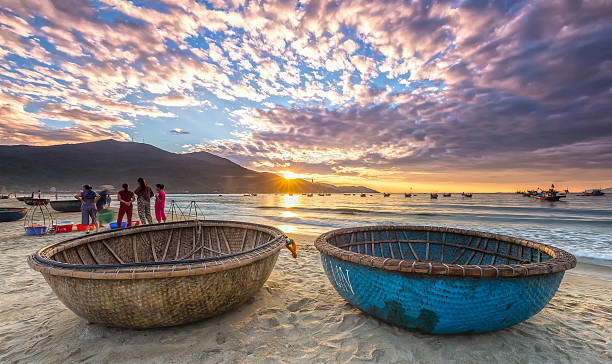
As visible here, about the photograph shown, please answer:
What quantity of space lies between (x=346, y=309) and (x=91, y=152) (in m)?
248

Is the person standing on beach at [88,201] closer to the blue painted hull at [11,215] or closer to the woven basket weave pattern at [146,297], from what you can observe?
the blue painted hull at [11,215]

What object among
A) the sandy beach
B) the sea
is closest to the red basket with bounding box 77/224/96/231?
the sea

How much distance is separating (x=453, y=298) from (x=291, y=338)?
2.01 metres

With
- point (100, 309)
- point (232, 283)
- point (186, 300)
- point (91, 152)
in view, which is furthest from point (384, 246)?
point (91, 152)

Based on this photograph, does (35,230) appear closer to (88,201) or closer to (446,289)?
(88,201)

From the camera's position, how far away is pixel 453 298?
103 inches

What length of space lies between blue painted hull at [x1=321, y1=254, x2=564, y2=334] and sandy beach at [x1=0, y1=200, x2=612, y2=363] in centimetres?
29

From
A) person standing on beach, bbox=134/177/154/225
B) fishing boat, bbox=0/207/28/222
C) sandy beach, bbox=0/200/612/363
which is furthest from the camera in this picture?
fishing boat, bbox=0/207/28/222

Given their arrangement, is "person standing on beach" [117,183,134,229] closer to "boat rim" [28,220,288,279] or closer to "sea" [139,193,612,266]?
"sea" [139,193,612,266]

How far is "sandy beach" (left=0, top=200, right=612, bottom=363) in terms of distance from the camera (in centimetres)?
271

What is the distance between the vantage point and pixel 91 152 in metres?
186

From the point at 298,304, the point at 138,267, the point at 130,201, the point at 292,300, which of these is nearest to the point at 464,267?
the point at 298,304

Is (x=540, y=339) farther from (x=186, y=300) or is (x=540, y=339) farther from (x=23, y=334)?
(x=23, y=334)

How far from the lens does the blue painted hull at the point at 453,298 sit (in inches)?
101
